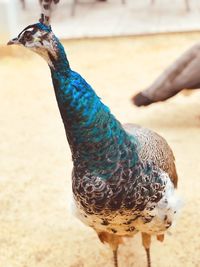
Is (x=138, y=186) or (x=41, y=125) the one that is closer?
(x=138, y=186)

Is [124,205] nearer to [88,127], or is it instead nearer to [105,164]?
[105,164]

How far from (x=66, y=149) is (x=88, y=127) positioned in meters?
1.58

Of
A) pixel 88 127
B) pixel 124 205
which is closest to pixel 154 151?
pixel 124 205

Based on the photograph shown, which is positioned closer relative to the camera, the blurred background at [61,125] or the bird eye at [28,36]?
the bird eye at [28,36]

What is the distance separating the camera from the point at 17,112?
146 inches

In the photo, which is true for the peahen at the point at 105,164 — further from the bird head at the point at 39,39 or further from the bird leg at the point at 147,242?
the bird leg at the point at 147,242

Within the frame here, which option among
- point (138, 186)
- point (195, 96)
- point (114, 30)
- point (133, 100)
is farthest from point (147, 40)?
point (138, 186)

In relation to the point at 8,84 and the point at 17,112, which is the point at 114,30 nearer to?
the point at 8,84

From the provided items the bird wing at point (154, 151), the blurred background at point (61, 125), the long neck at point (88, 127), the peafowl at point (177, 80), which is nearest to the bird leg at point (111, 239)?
the blurred background at point (61, 125)

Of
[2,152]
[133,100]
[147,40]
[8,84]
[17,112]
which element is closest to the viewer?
[2,152]

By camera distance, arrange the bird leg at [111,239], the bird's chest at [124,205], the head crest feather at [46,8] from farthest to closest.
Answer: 1. the bird leg at [111,239]
2. the bird's chest at [124,205]
3. the head crest feather at [46,8]

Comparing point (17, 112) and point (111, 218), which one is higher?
point (111, 218)

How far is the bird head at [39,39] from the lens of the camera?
1427 millimetres

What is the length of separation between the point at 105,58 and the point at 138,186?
123 inches
